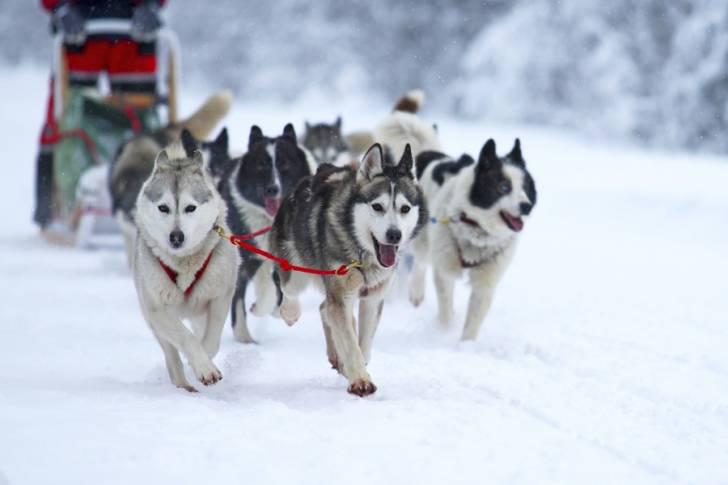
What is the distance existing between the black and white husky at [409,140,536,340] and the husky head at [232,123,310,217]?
784 mm

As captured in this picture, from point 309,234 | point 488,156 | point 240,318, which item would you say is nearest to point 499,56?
point 488,156

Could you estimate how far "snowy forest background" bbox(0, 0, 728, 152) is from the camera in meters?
14.7

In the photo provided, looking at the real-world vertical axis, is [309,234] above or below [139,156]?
below

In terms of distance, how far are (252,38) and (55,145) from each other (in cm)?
1768

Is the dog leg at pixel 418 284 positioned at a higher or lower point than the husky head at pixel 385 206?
lower

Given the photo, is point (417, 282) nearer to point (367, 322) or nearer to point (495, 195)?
point (495, 195)

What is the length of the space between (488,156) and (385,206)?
141 centimetres

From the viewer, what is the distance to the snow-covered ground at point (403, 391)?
7.86ft

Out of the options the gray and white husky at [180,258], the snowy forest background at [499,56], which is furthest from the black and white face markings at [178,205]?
the snowy forest background at [499,56]

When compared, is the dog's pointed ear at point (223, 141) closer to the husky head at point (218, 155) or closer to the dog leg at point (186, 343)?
the husky head at point (218, 155)

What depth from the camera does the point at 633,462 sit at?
2547mm

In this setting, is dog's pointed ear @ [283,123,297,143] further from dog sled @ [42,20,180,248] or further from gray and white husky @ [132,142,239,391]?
dog sled @ [42,20,180,248]

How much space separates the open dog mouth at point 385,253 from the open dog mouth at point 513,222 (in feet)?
4.33

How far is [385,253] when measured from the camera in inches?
126
